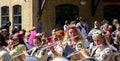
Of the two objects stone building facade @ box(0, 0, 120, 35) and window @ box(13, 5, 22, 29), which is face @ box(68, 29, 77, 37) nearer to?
stone building facade @ box(0, 0, 120, 35)

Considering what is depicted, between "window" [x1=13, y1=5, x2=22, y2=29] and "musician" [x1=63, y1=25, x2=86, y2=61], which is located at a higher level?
"musician" [x1=63, y1=25, x2=86, y2=61]

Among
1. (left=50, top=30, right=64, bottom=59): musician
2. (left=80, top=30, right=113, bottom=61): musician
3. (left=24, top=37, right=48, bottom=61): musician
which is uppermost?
(left=80, top=30, right=113, bottom=61): musician

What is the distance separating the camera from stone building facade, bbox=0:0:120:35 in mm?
24547

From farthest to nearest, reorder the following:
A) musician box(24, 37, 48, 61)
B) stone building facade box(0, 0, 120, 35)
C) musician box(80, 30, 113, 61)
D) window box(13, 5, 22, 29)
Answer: window box(13, 5, 22, 29) → stone building facade box(0, 0, 120, 35) → musician box(24, 37, 48, 61) → musician box(80, 30, 113, 61)

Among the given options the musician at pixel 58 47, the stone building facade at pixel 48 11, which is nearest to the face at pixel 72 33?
the musician at pixel 58 47

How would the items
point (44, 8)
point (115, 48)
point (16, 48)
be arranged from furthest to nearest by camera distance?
point (44, 8), point (16, 48), point (115, 48)

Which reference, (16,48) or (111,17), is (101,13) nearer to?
(111,17)

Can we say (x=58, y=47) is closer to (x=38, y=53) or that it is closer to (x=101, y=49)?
(x=38, y=53)

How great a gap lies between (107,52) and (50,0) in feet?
60.7

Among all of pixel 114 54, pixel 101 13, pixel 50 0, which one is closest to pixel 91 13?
pixel 101 13

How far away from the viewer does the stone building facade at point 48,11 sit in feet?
80.5

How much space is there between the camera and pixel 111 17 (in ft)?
83.5

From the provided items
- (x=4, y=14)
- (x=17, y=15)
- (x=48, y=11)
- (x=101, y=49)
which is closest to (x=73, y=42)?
(x=101, y=49)

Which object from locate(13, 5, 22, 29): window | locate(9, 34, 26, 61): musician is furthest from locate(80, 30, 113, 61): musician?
locate(13, 5, 22, 29): window
